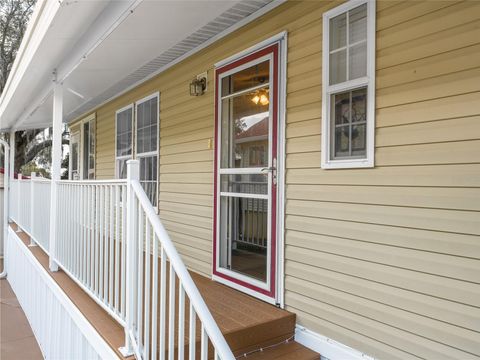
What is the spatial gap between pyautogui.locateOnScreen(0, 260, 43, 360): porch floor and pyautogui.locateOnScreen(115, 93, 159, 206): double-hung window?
2110 millimetres

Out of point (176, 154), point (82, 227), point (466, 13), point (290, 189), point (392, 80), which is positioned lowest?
point (82, 227)

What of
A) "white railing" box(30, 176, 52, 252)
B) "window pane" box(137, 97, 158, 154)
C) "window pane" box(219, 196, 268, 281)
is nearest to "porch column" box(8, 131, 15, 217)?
"white railing" box(30, 176, 52, 252)

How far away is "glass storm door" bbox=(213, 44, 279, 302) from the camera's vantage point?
301cm

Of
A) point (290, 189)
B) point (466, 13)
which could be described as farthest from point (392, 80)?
point (290, 189)

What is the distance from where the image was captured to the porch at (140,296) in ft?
6.16

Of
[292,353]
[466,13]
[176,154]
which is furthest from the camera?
[176,154]

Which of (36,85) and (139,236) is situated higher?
(36,85)

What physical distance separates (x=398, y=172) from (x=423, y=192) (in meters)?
0.18

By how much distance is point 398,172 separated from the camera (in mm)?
2170

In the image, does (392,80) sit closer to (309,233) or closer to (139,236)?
(309,233)

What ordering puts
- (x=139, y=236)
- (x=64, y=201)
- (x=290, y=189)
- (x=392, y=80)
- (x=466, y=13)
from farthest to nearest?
(x=64, y=201) < (x=290, y=189) < (x=392, y=80) < (x=139, y=236) < (x=466, y=13)

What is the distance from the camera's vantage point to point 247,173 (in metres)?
3.29

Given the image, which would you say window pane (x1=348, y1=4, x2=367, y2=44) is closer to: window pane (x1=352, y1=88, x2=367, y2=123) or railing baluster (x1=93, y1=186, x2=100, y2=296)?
window pane (x1=352, y1=88, x2=367, y2=123)

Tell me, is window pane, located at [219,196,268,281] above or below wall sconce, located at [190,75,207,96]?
below
